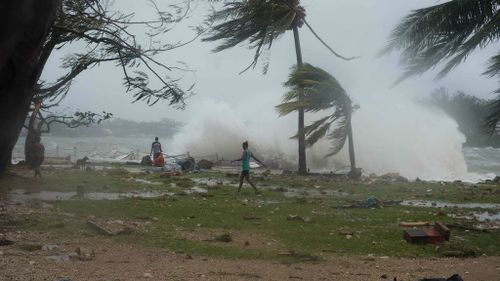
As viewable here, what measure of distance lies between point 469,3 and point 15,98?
342 inches

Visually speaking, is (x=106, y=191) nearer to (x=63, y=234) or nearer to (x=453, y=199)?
(x=63, y=234)

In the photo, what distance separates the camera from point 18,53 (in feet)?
6.36

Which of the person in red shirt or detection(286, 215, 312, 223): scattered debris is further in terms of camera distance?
the person in red shirt

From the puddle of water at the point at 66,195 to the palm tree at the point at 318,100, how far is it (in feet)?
30.3

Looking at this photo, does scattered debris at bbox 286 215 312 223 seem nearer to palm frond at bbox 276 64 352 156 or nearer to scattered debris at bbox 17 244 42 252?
scattered debris at bbox 17 244 42 252

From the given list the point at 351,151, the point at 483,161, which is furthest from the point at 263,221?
the point at 483,161

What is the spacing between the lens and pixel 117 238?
7.96 metres

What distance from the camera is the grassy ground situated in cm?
790

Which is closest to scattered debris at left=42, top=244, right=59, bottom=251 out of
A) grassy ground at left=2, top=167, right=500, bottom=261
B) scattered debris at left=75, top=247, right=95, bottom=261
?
scattered debris at left=75, top=247, right=95, bottom=261

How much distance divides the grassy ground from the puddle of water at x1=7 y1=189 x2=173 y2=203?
63cm

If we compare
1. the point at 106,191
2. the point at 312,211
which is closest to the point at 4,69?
the point at 312,211

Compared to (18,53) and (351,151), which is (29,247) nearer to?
(18,53)

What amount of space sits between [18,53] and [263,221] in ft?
27.5

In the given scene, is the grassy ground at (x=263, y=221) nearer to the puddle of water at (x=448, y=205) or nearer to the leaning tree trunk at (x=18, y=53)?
the puddle of water at (x=448, y=205)
